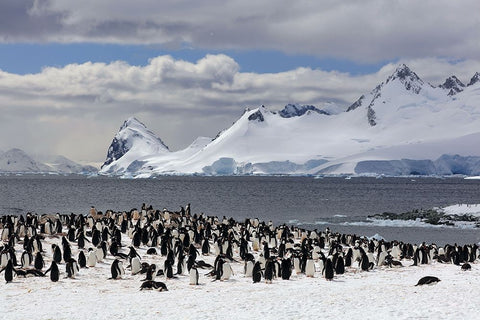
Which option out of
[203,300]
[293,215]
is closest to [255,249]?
[203,300]

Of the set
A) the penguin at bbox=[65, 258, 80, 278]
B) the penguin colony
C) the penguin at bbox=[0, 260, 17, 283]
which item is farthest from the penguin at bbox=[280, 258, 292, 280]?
the penguin at bbox=[0, 260, 17, 283]

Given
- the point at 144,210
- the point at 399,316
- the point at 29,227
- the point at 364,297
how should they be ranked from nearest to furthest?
the point at 399,316 → the point at 364,297 → the point at 29,227 → the point at 144,210

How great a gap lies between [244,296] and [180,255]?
15.8 feet

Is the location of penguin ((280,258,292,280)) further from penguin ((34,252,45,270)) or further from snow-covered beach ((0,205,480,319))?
penguin ((34,252,45,270))

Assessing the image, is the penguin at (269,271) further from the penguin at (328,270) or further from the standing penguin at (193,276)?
the standing penguin at (193,276)

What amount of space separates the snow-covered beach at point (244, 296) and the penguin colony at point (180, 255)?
0.78ft

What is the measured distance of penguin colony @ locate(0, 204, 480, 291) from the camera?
20000 millimetres

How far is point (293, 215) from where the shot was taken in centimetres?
6419

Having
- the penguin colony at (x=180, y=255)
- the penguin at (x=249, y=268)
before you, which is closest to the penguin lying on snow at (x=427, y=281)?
the penguin colony at (x=180, y=255)

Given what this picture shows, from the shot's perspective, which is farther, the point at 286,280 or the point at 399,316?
the point at 286,280

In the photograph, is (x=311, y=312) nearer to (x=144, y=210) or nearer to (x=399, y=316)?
(x=399, y=316)

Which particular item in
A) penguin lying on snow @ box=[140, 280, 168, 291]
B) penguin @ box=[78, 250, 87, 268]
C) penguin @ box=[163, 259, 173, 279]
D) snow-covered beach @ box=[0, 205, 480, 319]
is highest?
penguin @ box=[78, 250, 87, 268]

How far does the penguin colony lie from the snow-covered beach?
9.3 inches

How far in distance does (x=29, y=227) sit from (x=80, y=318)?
12.9 m
